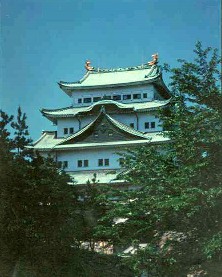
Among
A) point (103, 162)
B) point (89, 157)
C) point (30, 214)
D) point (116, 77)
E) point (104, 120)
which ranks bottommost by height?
point (30, 214)

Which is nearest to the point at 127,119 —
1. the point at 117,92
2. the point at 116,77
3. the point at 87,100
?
the point at 117,92

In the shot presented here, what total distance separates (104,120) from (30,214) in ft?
65.5

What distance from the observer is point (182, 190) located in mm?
10812

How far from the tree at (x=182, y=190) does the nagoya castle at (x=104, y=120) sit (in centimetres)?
1562

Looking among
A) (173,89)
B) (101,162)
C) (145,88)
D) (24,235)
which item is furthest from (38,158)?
(145,88)

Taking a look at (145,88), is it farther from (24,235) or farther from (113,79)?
(24,235)

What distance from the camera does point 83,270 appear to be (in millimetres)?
15516

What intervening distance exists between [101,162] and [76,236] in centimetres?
1759

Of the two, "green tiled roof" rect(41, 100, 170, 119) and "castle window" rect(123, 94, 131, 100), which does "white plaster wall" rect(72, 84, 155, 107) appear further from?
"green tiled roof" rect(41, 100, 170, 119)

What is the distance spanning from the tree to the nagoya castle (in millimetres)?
15619

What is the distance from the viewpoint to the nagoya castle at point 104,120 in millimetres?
31625

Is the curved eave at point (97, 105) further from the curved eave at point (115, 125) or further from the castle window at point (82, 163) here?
the castle window at point (82, 163)

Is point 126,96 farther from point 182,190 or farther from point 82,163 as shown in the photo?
point 182,190

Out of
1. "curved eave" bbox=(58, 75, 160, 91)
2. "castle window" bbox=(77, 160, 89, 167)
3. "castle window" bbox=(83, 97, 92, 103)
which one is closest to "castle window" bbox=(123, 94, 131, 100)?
"curved eave" bbox=(58, 75, 160, 91)
